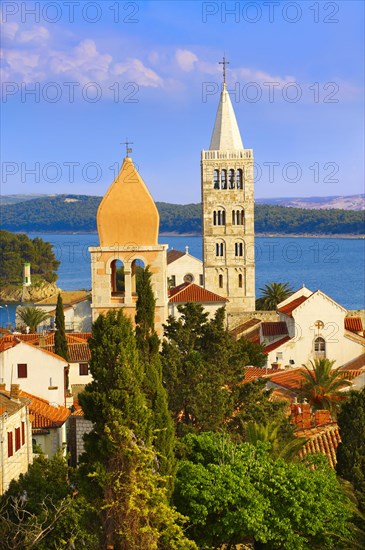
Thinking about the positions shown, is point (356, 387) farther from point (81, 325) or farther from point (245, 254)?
point (245, 254)

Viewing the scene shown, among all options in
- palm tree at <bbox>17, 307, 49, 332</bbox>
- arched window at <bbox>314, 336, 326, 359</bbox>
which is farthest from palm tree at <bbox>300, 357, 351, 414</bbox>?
palm tree at <bbox>17, 307, 49, 332</bbox>

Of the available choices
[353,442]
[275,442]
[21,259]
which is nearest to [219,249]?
[353,442]

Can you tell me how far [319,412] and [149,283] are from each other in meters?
6.28

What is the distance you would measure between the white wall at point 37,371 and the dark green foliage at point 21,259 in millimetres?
119217

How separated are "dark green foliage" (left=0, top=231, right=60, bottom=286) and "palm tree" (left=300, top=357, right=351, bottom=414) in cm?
11844

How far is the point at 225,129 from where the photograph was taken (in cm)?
7250

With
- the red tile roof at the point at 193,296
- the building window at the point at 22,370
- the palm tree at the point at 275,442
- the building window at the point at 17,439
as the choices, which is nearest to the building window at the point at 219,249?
the red tile roof at the point at 193,296

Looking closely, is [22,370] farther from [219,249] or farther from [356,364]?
[219,249]

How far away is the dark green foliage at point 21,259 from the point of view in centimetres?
14975

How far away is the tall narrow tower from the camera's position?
2825 inches

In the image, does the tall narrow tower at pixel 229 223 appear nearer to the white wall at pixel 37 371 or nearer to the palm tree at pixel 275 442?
the white wall at pixel 37 371

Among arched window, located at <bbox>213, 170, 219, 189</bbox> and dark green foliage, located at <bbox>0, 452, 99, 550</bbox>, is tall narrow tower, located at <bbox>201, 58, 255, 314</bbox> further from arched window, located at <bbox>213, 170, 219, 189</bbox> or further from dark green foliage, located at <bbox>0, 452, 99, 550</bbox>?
dark green foliage, located at <bbox>0, 452, 99, 550</bbox>

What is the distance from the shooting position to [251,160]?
71875 mm

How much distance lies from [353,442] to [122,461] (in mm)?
5777
